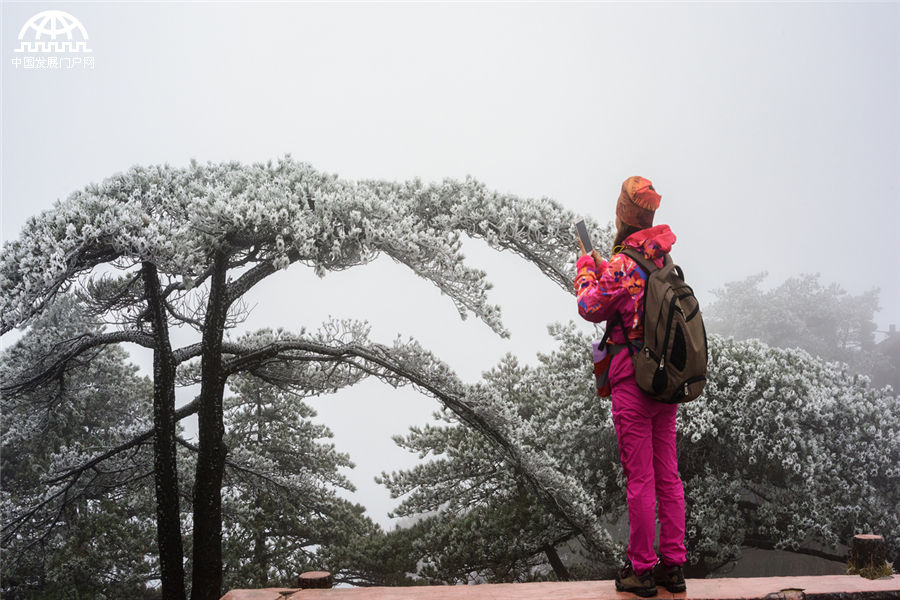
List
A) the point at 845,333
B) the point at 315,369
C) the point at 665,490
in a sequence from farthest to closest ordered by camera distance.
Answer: the point at 845,333, the point at 315,369, the point at 665,490

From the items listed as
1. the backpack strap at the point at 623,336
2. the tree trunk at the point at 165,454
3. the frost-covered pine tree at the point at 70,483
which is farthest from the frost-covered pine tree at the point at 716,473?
the backpack strap at the point at 623,336

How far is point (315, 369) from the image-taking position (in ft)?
18.9

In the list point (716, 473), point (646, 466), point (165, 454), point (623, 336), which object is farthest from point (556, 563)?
point (623, 336)

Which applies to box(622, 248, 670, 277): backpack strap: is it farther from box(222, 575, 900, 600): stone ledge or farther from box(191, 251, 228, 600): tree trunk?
box(191, 251, 228, 600): tree trunk

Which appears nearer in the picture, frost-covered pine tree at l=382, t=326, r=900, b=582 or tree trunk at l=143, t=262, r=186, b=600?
tree trunk at l=143, t=262, r=186, b=600

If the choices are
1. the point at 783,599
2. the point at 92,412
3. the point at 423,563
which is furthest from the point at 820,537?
the point at 92,412

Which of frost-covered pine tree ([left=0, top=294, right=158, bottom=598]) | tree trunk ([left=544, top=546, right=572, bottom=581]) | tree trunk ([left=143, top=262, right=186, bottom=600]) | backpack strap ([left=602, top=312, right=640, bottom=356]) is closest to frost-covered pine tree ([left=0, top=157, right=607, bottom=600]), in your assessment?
tree trunk ([left=143, top=262, right=186, bottom=600])

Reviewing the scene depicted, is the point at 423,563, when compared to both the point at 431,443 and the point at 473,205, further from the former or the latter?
the point at 473,205

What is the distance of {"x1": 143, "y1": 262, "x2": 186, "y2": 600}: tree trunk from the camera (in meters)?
5.17

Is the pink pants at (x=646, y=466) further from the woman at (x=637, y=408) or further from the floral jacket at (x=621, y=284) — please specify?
the floral jacket at (x=621, y=284)

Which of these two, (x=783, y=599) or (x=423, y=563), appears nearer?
(x=783, y=599)

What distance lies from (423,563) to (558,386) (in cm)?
198

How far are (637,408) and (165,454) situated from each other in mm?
3867

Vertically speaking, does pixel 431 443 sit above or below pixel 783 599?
above
